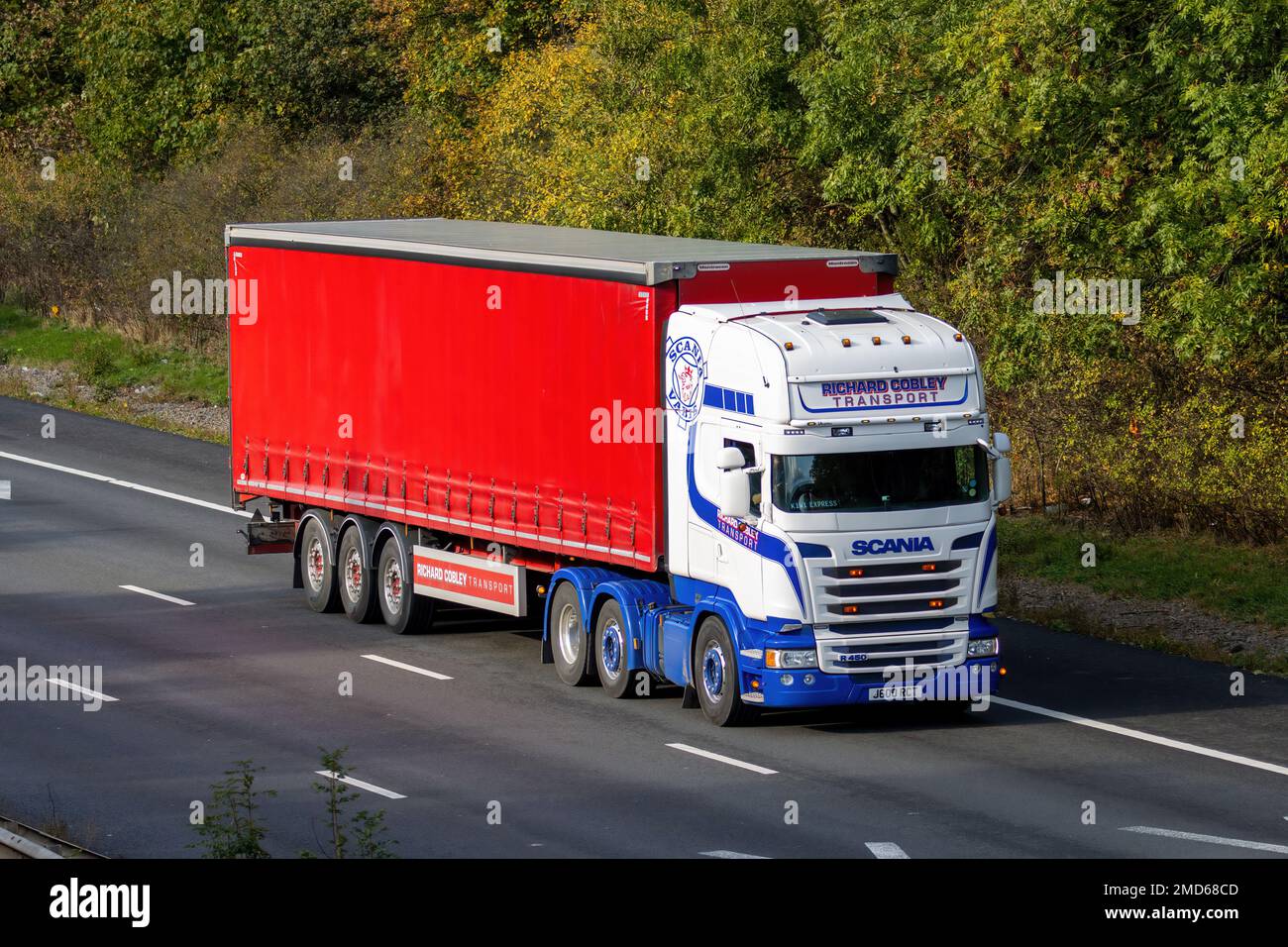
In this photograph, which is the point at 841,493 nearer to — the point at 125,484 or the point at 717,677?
the point at 717,677

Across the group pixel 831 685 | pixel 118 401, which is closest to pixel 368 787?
pixel 831 685

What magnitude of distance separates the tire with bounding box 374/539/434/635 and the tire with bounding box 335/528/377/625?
10 cm

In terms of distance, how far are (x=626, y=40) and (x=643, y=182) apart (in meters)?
2.65

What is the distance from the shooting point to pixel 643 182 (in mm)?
30719

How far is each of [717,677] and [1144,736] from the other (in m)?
3.65

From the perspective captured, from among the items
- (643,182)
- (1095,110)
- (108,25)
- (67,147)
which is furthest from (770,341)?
(67,147)

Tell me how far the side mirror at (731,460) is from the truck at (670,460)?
0.06ft

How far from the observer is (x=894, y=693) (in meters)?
17.8

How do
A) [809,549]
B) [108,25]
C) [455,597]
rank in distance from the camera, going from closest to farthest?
[809,549], [455,597], [108,25]

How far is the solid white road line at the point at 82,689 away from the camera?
1959 centimetres

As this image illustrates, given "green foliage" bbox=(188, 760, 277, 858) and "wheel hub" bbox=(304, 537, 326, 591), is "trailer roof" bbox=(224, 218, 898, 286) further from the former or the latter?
"green foliage" bbox=(188, 760, 277, 858)

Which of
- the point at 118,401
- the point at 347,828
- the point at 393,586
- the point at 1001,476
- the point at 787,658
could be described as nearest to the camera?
the point at 347,828
